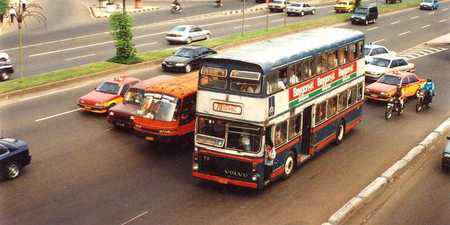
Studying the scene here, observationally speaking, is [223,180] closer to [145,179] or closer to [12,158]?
[145,179]

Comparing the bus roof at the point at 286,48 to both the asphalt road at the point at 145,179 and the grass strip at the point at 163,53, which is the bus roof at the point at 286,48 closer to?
the asphalt road at the point at 145,179

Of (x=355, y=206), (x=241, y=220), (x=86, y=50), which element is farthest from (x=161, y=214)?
(x=86, y=50)

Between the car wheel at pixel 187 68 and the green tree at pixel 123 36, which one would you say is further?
the green tree at pixel 123 36

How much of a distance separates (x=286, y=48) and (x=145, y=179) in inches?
261

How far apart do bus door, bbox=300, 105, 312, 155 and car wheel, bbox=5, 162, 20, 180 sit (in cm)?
998

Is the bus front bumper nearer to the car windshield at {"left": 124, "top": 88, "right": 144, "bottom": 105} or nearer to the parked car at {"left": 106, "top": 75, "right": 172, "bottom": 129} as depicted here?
the parked car at {"left": 106, "top": 75, "right": 172, "bottom": 129}

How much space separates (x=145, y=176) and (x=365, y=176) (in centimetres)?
778

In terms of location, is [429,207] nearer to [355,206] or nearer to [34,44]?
[355,206]

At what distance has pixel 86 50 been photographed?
43688 millimetres

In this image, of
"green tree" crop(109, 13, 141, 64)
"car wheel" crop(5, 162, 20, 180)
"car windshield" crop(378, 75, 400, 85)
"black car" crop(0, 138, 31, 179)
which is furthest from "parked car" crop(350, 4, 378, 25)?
"car wheel" crop(5, 162, 20, 180)

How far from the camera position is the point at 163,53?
4134 centimetres

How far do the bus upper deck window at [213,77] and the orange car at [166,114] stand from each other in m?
3.80

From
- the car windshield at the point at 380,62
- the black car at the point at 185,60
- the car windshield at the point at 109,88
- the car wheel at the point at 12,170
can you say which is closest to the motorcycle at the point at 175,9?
the black car at the point at 185,60

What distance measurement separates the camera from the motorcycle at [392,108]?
28641 mm
